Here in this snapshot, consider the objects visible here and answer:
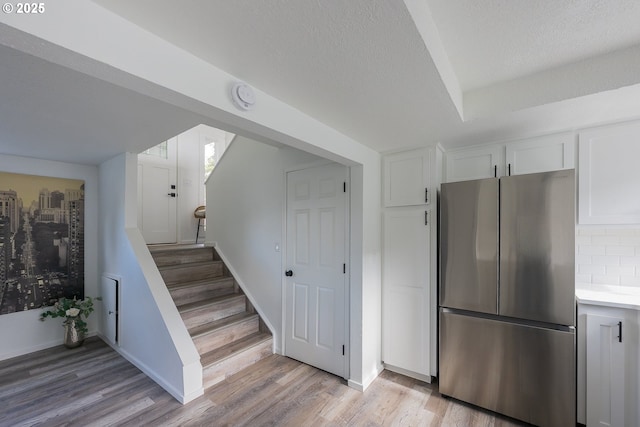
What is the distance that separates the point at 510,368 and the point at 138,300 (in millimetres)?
3146

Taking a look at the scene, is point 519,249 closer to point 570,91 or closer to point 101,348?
point 570,91

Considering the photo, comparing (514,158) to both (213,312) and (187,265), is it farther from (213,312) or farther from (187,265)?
(187,265)

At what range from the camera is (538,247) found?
185cm

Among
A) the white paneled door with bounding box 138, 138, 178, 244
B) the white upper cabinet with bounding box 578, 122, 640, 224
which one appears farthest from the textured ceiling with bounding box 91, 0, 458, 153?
the white paneled door with bounding box 138, 138, 178, 244

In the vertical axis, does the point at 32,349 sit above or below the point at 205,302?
below

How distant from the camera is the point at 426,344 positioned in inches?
92.4

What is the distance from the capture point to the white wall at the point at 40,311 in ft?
9.32

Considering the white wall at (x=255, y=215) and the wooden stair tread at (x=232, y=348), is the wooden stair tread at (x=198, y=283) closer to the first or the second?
the white wall at (x=255, y=215)

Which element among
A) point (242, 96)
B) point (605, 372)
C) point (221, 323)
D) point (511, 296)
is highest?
point (242, 96)

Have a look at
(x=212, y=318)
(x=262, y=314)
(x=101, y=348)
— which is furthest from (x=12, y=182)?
(x=262, y=314)

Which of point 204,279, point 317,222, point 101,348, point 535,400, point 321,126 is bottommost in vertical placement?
point 101,348

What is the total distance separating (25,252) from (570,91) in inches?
192

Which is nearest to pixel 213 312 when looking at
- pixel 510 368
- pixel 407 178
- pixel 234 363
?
pixel 234 363

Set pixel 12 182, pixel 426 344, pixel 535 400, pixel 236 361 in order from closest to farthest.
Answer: pixel 535 400, pixel 426 344, pixel 236 361, pixel 12 182
